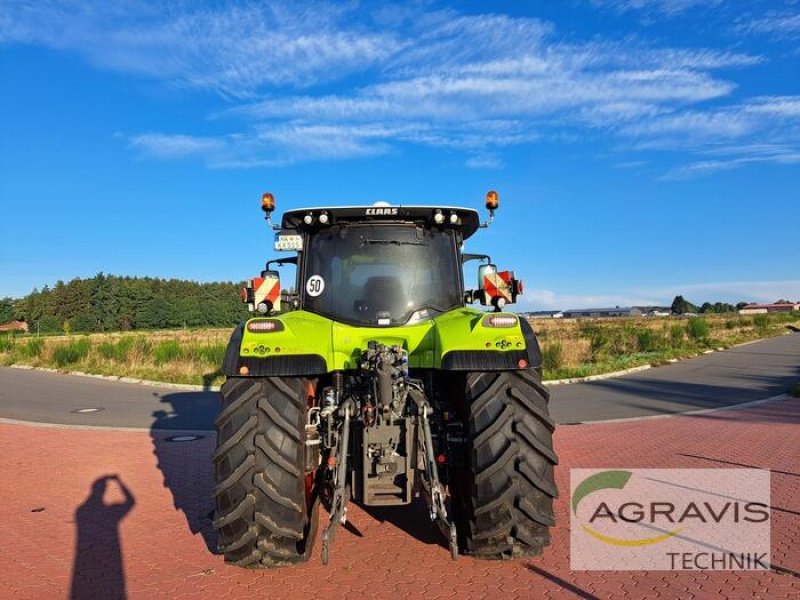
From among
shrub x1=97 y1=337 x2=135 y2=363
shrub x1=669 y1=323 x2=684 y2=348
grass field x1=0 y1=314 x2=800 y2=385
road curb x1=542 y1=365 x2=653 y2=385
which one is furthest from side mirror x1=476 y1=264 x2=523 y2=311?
shrub x1=669 y1=323 x2=684 y2=348

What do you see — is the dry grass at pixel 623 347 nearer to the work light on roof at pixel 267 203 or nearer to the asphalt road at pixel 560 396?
the asphalt road at pixel 560 396

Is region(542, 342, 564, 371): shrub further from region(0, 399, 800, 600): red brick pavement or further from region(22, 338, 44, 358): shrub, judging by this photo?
region(22, 338, 44, 358): shrub

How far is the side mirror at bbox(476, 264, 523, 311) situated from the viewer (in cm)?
573

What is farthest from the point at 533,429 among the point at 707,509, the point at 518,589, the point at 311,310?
the point at 707,509

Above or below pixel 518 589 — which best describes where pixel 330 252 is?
above

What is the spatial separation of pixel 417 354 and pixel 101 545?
3.23 m

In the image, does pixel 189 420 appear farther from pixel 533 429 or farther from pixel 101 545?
pixel 533 429

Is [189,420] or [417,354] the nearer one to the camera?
[417,354]

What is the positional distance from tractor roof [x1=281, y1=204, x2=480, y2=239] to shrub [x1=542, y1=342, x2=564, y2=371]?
655 inches

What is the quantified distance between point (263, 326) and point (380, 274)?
3.87ft

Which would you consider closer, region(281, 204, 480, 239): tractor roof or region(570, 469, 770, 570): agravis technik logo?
region(570, 469, 770, 570): agravis technik logo

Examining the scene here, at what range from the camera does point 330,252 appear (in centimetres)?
541

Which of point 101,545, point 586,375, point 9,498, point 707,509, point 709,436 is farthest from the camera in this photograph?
point 586,375

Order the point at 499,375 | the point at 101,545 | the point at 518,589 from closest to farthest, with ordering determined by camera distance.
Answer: the point at 518,589
the point at 499,375
the point at 101,545
